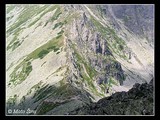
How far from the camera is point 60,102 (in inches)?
7008

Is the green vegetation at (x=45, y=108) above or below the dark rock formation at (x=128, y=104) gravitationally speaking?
above

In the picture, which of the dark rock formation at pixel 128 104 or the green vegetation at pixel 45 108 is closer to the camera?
the dark rock formation at pixel 128 104

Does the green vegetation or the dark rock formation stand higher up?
the green vegetation

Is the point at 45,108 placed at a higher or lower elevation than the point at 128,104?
higher

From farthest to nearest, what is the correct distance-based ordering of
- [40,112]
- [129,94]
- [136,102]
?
[40,112], [129,94], [136,102]

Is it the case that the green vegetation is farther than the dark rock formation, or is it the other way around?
the green vegetation

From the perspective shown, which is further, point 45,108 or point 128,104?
point 45,108
